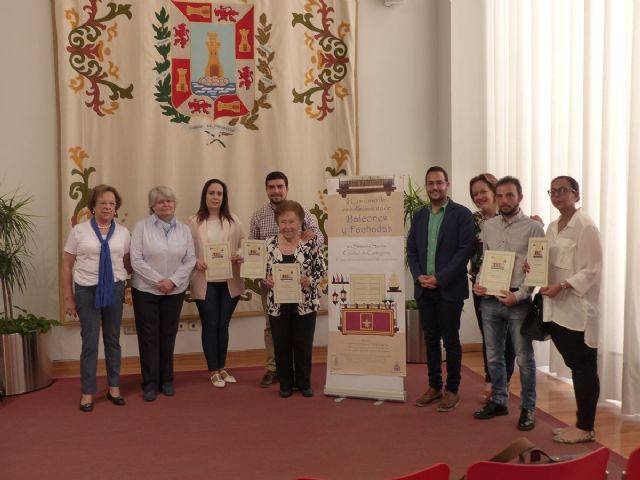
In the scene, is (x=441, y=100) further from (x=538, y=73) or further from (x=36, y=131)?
(x=36, y=131)

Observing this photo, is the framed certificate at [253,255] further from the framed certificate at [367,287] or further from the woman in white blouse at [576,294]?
the woman in white blouse at [576,294]

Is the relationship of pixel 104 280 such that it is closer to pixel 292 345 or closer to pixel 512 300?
pixel 292 345

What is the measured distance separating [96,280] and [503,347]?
2.83m

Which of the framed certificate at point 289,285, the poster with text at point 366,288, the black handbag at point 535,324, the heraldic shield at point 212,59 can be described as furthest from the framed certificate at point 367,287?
the heraldic shield at point 212,59

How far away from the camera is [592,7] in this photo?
4262mm

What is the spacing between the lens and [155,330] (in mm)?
4418

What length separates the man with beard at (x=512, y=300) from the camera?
11.7 feet

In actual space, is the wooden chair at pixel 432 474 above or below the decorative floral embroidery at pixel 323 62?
below

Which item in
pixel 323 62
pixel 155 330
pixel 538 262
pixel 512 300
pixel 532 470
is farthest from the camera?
pixel 323 62

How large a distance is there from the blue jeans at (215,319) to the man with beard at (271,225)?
341 millimetres

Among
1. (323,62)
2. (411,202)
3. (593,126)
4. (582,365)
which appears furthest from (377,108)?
(582,365)

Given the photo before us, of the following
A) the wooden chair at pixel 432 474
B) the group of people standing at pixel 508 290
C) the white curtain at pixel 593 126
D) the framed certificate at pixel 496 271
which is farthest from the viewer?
the white curtain at pixel 593 126

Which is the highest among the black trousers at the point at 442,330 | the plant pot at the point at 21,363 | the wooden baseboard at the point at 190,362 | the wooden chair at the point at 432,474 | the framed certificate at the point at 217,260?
the framed certificate at the point at 217,260

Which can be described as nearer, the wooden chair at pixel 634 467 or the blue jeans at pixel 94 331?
the wooden chair at pixel 634 467
